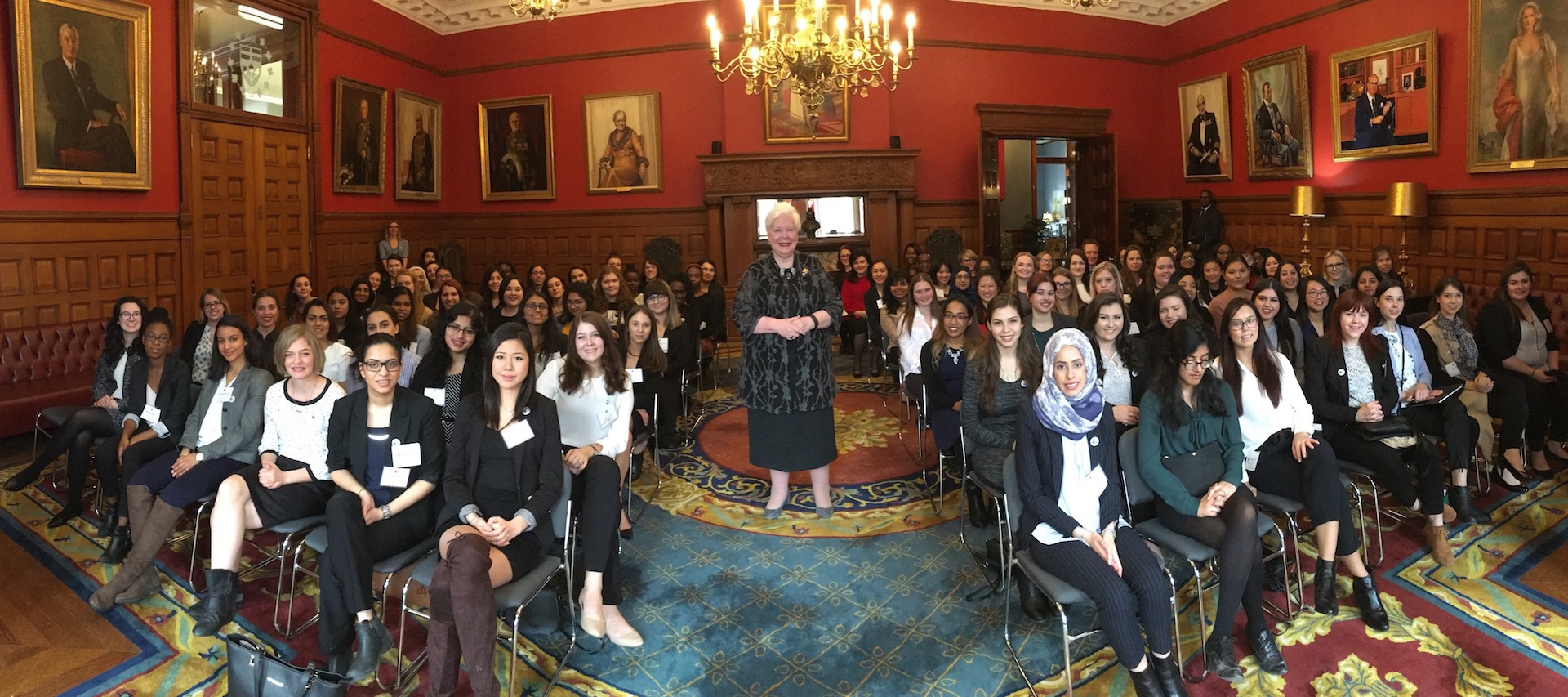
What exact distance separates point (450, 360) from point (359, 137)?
7331mm

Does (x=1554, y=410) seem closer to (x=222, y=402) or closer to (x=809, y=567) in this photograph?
(x=809, y=567)

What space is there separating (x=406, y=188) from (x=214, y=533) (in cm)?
914

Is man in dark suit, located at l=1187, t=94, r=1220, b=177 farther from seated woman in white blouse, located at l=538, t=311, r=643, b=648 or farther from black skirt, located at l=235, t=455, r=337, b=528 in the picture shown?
black skirt, located at l=235, t=455, r=337, b=528

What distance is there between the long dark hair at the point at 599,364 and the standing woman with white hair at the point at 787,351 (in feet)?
2.22

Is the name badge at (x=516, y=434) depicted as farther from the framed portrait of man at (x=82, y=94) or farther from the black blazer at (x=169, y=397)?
the framed portrait of man at (x=82, y=94)

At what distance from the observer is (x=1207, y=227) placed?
11727 mm

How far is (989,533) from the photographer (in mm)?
4621

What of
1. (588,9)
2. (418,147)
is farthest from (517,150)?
(588,9)

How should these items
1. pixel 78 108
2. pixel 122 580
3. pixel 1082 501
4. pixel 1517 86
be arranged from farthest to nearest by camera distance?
pixel 1517 86 → pixel 78 108 → pixel 122 580 → pixel 1082 501

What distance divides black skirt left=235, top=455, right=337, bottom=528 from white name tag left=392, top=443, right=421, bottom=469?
1.43 feet

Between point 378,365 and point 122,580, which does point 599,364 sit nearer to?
point 378,365

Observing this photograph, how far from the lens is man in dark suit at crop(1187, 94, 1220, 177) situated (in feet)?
Answer: 39.1

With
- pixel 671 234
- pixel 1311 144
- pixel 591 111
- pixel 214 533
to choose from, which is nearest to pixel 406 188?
pixel 591 111

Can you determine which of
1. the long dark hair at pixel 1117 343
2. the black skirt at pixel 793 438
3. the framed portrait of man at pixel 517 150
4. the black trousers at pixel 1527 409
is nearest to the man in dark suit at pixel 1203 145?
the black trousers at pixel 1527 409
